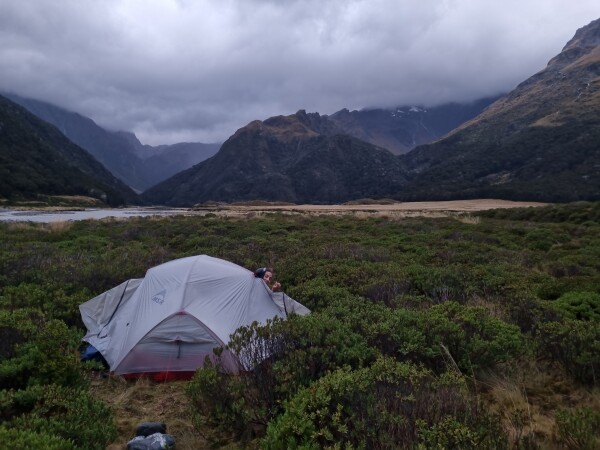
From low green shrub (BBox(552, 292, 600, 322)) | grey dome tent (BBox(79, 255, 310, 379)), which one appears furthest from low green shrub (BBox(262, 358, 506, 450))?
low green shrub (BBox(552, 292, 600, 322))

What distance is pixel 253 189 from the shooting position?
167m

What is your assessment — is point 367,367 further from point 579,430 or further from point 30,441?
point 30,441

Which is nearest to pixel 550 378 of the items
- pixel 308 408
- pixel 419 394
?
pixel 419 394

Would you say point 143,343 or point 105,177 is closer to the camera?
point 143,343

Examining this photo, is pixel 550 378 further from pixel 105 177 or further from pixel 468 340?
pixel 105 177

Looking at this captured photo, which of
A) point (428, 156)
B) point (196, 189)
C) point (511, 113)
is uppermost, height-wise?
point (511, 113)

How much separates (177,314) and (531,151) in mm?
123896

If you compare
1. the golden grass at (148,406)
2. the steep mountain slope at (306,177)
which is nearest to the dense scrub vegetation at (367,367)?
the golden grass at (148,406)

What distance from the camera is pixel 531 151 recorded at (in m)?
114

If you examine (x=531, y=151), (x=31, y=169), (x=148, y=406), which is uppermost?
(x=531, y=151)

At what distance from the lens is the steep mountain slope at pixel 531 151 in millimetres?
90562

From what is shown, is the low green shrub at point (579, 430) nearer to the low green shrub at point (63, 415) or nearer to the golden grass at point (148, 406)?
the golden grass at point (148, 406)

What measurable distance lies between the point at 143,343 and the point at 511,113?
166478mm

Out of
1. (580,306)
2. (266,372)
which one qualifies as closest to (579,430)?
(266,372)
